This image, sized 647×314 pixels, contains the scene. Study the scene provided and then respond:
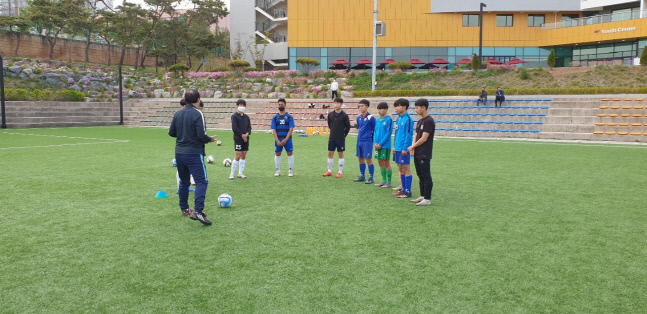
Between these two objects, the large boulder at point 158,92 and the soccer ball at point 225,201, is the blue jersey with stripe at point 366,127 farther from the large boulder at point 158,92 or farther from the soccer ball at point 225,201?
the large boulder at point 158,92

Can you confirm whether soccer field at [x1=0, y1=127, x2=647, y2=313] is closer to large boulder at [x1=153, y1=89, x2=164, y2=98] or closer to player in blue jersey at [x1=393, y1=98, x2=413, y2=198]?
player in blue jersey at [x1=393, y1=98, x2=413, y2=198]

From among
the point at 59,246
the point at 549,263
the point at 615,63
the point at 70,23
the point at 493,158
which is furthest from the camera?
the point at 70,23

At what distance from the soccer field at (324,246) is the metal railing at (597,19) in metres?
42.3

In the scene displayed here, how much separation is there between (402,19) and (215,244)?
5053 cm

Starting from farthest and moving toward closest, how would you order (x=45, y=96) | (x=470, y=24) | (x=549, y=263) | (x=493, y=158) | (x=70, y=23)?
(x=470, y=24), (x=70, y=23), (x=45, y=96), (x=493, y=158), (x=549, y=263)

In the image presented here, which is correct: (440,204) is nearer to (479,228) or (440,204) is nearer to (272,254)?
(479,228)

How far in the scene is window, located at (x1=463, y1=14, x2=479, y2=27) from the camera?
169 feet

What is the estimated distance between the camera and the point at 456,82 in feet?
118

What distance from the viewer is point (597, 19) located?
45188mm

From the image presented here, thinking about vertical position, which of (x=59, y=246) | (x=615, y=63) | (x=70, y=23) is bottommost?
(x=59, y=246)

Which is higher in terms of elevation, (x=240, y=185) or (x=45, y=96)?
(x=45, y=96)

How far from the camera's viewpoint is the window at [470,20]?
169ft

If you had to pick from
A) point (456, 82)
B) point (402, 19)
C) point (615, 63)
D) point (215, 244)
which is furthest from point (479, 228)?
point (402, 19)

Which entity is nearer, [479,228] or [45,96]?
[479,228]
